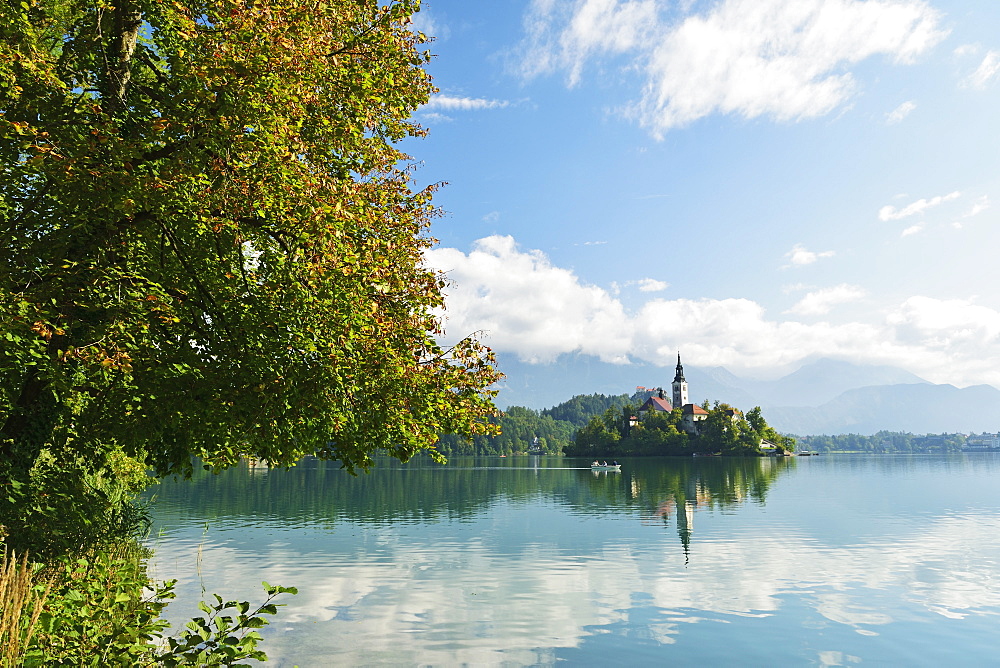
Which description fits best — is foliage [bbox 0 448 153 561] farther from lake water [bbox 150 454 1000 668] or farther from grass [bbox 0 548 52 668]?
lake water [bbox 150 454 1000 668]

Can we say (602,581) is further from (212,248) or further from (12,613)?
(12,613)

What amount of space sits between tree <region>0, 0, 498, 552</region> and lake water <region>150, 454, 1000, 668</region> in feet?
29.2

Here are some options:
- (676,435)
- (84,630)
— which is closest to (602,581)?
(84,630)

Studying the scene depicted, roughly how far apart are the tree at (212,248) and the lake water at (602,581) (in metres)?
8.91

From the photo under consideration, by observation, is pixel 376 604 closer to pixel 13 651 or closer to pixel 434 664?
pixel 434 664

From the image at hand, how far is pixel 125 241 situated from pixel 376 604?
15954 mm

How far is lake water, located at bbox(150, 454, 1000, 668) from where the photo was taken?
1867 cm

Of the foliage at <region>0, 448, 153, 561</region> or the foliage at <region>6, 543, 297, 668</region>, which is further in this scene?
the foliage at <region>0, 448, 153, 561</region>

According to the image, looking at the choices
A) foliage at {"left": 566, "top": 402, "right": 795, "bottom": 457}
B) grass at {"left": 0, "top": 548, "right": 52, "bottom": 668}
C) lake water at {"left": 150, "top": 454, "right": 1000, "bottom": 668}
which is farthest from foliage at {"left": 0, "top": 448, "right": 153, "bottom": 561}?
foliage at {"left": 566, "top": 402, "right": 795, "bottom": 457}

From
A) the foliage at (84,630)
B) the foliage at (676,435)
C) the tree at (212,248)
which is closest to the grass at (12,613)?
the foliage at (84,630)

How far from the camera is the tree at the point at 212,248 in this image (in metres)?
9.43

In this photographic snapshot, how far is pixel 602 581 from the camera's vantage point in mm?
26828

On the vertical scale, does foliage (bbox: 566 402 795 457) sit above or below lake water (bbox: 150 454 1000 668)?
above

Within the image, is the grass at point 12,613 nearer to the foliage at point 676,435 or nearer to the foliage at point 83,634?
the foliage at point 83,634
